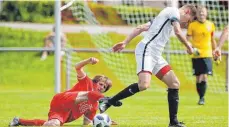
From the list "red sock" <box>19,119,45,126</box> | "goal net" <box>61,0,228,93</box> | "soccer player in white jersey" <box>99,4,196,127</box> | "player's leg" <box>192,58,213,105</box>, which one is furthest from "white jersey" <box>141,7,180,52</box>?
"goal net" <box>61,0,228,93</box>

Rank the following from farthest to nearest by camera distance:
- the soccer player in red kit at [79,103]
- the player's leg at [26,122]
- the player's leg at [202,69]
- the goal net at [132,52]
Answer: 1. the goal net at [132,52]
2. the player's leg at [202,69]
3. the player's leg at [26,122]
4. the soccer player in red kit at [79,103]

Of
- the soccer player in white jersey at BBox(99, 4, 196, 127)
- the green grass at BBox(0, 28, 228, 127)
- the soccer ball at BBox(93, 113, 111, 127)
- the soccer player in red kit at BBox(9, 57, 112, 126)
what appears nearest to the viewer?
the soccer ball at BBox(93, 113, 111, 127)

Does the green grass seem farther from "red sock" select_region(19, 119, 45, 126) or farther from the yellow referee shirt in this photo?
the yellow referee shirt

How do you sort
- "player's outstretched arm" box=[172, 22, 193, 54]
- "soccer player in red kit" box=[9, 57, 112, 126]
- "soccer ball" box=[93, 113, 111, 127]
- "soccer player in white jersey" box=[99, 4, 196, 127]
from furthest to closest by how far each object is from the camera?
1. "soccer player in white jersey" box=[99, 4, 196, 127]
2. "soccer player in red kit" box=[9, 57, 112, 126]
3. "player's outstretched arm" box=[172, 22, 193, 54]
4. "soccer ball" box=[93, 113, 111, 127]

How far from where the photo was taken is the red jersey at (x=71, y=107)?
11.5 metres

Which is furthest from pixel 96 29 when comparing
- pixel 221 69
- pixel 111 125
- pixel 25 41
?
pixel 111 125

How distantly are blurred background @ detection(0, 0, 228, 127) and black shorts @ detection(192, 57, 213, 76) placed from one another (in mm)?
642

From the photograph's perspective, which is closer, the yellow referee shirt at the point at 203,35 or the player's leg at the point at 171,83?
the player's leg at the point at 171,83

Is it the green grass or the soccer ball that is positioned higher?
the green grass

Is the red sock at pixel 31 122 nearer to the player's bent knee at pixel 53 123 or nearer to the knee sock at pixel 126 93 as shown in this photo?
the player's bent knee at pixel 53 123

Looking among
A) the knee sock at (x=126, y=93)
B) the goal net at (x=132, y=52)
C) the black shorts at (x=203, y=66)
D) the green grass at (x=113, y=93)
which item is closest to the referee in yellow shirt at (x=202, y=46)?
the black shorts at (x=203, y=66)

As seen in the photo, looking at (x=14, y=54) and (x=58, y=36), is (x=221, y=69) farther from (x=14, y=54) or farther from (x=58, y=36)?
(x=58, y=36)

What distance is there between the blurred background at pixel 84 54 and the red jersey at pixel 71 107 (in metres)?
0.97

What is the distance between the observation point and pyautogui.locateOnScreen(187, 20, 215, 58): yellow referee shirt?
56.2ft
